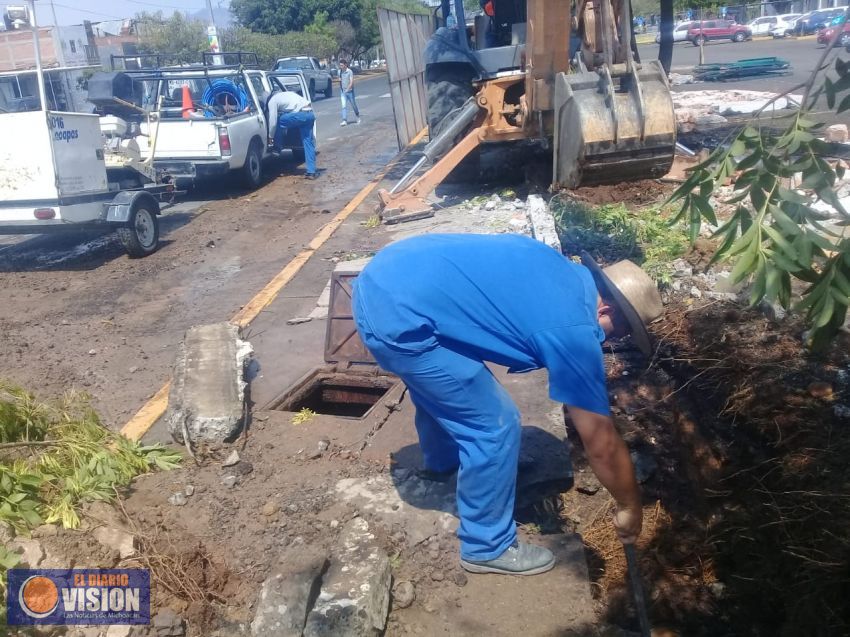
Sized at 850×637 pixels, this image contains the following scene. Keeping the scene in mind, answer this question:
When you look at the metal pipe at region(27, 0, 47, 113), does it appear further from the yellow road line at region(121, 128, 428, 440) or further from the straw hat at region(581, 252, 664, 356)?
the straw hat at region(581, 252, 664, 356)

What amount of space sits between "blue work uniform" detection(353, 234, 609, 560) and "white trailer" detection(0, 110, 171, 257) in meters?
6.15

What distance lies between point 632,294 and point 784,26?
47.3m

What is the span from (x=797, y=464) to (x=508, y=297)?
1627 mm

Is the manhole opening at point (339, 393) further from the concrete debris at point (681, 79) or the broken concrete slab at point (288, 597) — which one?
the concrete debris at point (681, 79)

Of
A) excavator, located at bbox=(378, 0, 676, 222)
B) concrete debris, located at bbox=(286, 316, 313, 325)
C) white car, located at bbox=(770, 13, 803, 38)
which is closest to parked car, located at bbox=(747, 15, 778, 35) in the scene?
white car, located at bbox=(770, 13, 803, 38)

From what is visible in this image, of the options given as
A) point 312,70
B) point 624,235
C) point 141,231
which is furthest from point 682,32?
point 624,235

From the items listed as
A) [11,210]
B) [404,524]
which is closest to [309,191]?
[11,210]

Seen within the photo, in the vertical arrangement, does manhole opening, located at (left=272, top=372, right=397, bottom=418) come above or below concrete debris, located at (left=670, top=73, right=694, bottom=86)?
below

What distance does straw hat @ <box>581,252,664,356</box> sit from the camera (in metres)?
2.88

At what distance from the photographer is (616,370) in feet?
16.5

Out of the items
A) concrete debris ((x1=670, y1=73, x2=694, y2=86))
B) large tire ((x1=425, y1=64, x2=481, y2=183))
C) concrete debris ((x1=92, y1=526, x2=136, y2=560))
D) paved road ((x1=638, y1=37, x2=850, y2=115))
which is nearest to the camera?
concrete debris ((x1=92, y1=526, x2=136, y2=560))

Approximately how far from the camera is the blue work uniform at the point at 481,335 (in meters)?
2.72

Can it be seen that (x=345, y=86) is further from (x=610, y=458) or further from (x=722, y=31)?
(x=722, y=31)

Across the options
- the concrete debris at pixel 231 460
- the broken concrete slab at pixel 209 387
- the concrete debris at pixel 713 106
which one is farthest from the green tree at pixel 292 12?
the concrete debris at pixel 231 460
